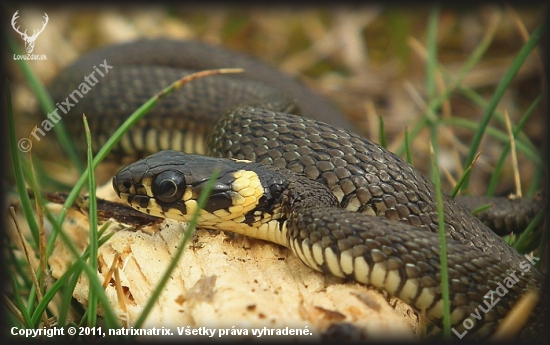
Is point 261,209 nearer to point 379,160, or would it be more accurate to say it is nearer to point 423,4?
point 379,160

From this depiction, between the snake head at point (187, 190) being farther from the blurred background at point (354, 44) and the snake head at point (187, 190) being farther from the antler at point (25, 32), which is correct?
the antler at point (25, 32)

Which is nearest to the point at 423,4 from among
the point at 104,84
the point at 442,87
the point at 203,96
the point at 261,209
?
the point at 442,87

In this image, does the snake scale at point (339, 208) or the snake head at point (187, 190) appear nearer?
the snake scale at point (339, 208)

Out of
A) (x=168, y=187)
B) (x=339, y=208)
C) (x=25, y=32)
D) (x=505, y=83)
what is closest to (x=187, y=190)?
(x=168, y=187)

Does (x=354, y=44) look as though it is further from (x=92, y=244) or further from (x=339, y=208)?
(x=92, y=244)

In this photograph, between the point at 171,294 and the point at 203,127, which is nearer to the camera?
the point at 171,294

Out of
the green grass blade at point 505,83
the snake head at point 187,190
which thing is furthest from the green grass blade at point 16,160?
the green grass blade at point 505,83
